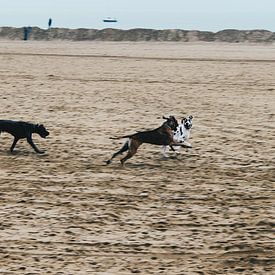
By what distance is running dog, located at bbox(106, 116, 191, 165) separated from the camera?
11.4 meters

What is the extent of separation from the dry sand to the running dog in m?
0.26

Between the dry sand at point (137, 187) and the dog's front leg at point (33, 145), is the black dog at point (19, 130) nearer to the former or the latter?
the dog's front leg at point (33, 145)

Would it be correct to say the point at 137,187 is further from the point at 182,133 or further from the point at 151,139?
the point at 182,133

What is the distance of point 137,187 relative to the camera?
33.0 feet

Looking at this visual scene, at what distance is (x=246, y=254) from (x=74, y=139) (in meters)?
6.74

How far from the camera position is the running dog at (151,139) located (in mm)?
11375

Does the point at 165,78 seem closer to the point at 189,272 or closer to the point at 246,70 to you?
the point at 246,70

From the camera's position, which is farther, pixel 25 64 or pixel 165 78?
pixel 25 64

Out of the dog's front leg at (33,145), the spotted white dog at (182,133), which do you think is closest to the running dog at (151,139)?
the spotted white dog at (182,133)

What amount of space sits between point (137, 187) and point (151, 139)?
158 centimetres

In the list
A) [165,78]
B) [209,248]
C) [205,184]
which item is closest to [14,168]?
[205,184]

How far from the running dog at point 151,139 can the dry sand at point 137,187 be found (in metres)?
0.26

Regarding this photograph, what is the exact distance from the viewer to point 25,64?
28.6 meters

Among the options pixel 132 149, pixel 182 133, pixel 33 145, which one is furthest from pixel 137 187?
pixel 33 145
